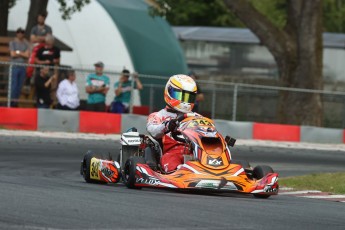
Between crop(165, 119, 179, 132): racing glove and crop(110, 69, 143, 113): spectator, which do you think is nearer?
crop(165, 119, 179, 132): racing glove

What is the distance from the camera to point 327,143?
24.8 metres

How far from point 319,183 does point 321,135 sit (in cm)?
1026

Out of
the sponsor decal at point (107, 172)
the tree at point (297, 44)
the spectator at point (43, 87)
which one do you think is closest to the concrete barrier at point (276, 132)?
the tree at point (297, 44)

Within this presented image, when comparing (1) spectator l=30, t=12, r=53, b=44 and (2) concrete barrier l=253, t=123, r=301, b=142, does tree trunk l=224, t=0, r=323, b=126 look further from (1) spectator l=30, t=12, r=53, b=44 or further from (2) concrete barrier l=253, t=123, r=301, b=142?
(1) spectator l=30, t=12, r=53, b=44

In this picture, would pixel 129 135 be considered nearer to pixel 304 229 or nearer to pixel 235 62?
pixel 304 229

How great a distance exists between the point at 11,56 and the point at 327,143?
6540 millimetres

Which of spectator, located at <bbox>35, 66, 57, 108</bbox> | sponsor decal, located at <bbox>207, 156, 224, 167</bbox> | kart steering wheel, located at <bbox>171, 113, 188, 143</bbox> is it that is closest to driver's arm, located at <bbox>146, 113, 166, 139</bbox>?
kart steering wheel, located at <bbox>171, 113, 188, 143</bbox>

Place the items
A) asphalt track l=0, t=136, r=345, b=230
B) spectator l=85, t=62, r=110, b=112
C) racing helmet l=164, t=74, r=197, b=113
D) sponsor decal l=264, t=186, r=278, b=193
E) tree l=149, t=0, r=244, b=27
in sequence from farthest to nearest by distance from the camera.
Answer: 1. tree l=149, t=0, r=244, b=27
2. spectator l=85, t=62, r=110, b=112
3. racing helmet l=164, t=74, r=197, b=113
4. sponsor decal l=264, t=186, r=278, b=193
5. asphalt track l=0, t=136, r=345, b=230

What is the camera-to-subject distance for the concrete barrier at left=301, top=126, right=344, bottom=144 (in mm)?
24734

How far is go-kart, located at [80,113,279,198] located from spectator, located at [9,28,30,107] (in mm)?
10553

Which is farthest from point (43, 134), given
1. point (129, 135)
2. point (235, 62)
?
point (235, 62)

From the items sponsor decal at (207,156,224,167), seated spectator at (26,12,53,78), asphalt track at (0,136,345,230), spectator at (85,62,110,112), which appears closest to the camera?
asphalt track at (0,136,345,230)

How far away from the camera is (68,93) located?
23.6 metres

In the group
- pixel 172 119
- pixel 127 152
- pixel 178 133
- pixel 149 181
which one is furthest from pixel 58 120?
pixel 149 181
